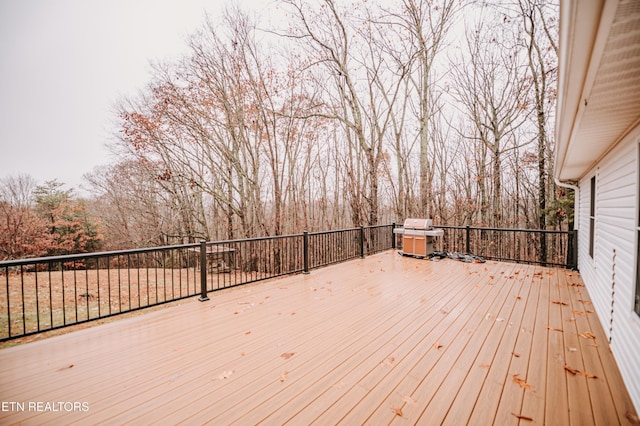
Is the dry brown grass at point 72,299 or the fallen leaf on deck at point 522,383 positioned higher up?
the fallen leaf on deck at point 522,383

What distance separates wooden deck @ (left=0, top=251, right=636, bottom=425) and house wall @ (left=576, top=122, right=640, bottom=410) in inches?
9.1

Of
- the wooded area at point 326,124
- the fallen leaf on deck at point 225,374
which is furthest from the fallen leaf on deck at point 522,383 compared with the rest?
the wooded area at point 326,124

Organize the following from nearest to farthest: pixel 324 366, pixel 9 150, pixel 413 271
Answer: pixel 324 366
pixel 413 271
pixel 9 150

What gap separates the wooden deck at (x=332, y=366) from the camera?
1.80m

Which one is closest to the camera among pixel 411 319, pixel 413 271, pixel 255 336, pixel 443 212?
pixel 255 336

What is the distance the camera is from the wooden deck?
5.90 feet

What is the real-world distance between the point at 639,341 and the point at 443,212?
10879 millimetres

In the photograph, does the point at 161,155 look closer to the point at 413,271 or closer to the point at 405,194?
the point at 413,271

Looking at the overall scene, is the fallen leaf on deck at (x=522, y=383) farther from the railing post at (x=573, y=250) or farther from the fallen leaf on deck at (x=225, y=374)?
the railing post at (x=573, y=250)

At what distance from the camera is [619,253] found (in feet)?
8.55

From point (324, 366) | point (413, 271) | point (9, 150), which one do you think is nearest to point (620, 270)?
point (324, 366)

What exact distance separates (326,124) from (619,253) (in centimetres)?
1113

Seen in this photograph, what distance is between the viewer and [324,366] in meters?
2.35

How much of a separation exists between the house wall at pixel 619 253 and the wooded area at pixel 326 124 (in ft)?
16.5
